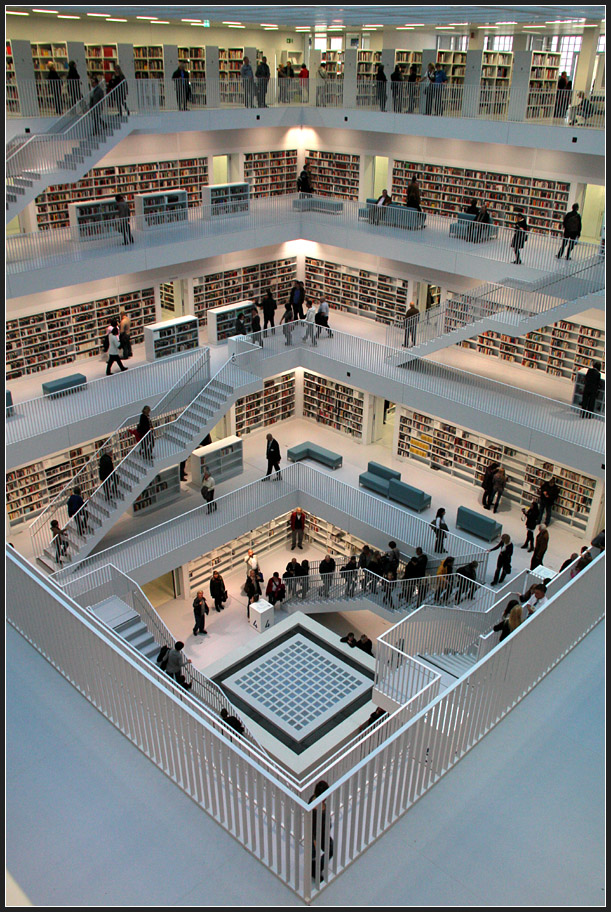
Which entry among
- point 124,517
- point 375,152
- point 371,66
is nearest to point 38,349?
point 124,517

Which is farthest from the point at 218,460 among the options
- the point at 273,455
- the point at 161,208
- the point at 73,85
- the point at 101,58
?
the point at 101,58

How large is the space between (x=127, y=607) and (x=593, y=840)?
31.6 feet

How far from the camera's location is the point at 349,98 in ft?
70.7

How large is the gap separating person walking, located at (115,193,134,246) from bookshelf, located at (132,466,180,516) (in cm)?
587

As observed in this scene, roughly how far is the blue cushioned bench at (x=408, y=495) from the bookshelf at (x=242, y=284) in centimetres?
759

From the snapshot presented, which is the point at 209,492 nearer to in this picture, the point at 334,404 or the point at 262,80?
the point at 334,404

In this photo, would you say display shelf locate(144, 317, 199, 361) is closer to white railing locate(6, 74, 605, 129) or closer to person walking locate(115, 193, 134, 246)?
person walking locate(115, 193, 134, 246)

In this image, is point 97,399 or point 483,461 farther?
point 483,461

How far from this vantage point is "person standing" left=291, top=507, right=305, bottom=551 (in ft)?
68.1

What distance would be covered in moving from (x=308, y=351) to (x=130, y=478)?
22.5 feet

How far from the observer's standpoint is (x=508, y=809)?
6781 mm

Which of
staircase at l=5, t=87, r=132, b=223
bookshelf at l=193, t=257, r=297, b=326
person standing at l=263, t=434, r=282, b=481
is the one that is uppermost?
staircase at l=5, t=87, r=132, b=223

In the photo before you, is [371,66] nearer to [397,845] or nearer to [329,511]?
[329,511]

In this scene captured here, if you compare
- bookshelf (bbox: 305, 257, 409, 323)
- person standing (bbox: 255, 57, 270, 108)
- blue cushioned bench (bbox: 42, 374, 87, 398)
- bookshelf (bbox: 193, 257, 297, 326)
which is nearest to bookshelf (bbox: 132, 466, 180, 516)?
blue cushioned bench (bbox: 42, 374, 87, 398)
